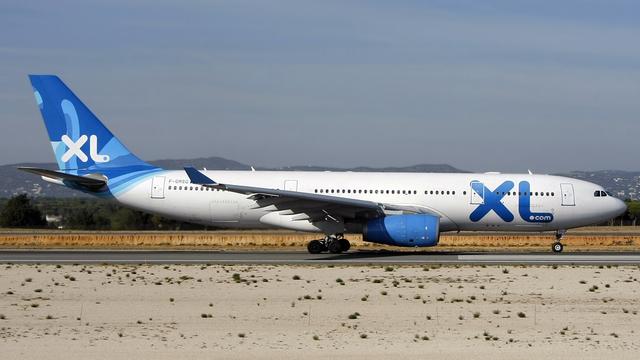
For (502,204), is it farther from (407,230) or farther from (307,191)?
(307,191)

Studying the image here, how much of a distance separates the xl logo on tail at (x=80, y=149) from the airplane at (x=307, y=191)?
3 centimetres

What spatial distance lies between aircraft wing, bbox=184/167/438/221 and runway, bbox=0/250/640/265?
53.2 inches

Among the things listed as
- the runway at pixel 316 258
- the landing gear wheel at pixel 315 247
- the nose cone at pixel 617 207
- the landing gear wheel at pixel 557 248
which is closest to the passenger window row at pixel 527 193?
the landing gear wheel at pixel 557 248

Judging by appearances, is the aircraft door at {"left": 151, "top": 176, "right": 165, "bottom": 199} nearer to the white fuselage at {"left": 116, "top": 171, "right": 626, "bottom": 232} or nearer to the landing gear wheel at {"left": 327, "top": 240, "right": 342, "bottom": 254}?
the white fuselage at {"left": 116, "top": 171, "right": 626, "bottom": 232}

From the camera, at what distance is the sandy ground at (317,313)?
1209cm

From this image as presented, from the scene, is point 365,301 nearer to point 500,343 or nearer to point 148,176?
point 500,343

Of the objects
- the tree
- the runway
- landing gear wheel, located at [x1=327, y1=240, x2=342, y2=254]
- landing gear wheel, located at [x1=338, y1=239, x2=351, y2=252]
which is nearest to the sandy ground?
the runway

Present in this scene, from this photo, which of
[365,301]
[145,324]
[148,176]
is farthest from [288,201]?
[145,324]

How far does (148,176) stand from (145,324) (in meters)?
17.5

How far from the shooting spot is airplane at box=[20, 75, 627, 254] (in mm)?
30141

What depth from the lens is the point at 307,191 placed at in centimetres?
3059

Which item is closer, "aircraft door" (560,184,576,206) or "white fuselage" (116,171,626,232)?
"white fuselage" (116,171,626,232)

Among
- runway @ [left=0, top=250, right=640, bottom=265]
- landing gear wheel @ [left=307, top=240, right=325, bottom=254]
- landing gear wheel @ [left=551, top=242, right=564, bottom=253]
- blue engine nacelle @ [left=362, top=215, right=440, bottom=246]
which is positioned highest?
blue engine nacelle @ [left=362, top=215, right=440, bottom=246]

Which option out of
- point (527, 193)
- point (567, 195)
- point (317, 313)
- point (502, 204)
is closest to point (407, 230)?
point (502, 204)
